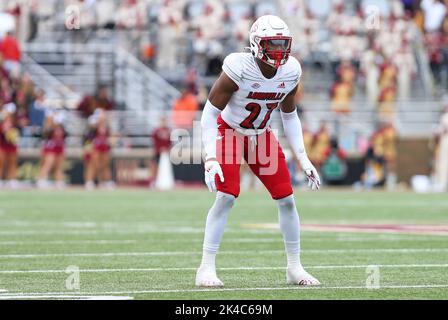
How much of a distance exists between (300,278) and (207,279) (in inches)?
25.0

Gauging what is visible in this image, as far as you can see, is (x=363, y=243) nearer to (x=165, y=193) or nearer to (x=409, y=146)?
(x=165, y=193)

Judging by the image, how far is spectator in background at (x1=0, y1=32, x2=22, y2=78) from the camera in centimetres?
2664

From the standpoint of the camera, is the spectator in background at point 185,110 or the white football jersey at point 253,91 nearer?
the white football jersey at point 253,91

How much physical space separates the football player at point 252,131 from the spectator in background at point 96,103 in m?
18.5

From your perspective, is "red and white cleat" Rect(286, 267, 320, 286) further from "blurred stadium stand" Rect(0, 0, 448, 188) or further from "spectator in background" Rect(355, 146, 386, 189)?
"blurred stadium stand" Rect(0, 0, 448, 188)

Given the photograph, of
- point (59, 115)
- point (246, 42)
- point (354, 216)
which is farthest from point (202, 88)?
point (354, 216)

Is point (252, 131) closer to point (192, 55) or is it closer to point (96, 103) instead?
point (96, 103)

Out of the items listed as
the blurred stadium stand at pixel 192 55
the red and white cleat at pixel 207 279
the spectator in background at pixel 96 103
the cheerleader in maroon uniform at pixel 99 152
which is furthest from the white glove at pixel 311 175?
the blurred stadium stand at pixel 192 55

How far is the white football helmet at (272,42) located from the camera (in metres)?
8.06

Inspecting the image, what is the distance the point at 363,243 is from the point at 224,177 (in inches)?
155

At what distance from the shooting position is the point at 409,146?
26.9 metres

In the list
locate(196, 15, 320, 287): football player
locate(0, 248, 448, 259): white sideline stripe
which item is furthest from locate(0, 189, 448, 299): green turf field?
locate(196, 15, 320, 287): football player

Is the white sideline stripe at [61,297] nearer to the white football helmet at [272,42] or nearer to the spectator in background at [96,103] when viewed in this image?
the white football helmet at [272,42]

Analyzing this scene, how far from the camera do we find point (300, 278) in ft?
27.0
